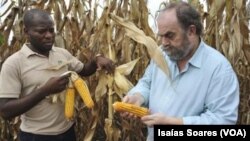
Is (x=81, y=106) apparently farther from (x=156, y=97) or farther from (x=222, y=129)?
(x=222, y=129)

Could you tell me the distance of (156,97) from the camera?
2.03m

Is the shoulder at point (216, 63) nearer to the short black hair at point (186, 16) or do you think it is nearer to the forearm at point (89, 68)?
the short black hair at point (186, 16)

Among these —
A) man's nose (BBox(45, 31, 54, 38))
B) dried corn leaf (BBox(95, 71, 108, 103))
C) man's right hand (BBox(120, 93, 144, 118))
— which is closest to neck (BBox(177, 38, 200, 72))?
man's right hand (BBox(120, 93, 144, 118))

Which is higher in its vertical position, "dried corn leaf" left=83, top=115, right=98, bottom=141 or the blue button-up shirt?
the blue button-up shirt

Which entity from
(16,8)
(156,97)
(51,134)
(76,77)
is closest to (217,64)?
(156,97)

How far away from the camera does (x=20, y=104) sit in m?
2.25

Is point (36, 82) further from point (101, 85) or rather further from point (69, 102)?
point (101, 85)

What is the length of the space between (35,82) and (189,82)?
0.88 meters

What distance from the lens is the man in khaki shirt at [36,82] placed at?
2281 millimetres

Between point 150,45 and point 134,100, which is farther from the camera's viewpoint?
point 150,45

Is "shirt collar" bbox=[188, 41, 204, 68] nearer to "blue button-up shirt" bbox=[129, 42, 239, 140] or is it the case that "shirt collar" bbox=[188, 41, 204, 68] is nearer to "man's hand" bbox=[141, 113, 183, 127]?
"blue button-up shirt" bbox=[129, 42, 239, 140]

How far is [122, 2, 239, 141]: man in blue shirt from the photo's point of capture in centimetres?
183

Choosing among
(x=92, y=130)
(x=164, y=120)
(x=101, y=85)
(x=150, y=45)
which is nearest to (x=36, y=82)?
(x=101, y=85)

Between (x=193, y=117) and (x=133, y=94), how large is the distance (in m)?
0.35
